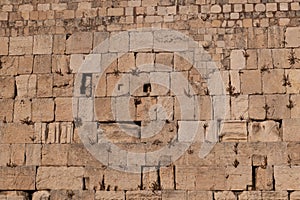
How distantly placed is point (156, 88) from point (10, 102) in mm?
2127

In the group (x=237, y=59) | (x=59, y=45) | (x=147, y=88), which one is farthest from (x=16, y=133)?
(x=237, y=59)

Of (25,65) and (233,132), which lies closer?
(233,132)

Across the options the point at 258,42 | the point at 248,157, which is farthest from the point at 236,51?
the point at 248,157

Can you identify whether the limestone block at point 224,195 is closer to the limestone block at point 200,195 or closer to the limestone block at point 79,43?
the limestone block at point 200,195

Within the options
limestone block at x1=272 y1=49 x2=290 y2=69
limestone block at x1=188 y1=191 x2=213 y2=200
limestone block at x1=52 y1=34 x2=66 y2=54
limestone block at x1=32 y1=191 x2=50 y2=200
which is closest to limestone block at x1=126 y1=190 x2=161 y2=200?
limestone block at x1=188 y1=191 x2=213 y2=200

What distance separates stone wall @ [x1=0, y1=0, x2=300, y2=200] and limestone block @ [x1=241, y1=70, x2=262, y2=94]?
0.05 ft

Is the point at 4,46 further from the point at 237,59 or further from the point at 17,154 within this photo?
the point at 237,59

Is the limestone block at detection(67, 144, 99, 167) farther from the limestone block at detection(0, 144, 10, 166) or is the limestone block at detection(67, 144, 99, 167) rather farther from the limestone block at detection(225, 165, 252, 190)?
the limestone block at detection(225, 165, 252, 190)

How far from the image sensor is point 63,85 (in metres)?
8.00

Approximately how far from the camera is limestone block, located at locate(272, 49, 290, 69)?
776cm

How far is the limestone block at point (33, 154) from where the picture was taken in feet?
25.6

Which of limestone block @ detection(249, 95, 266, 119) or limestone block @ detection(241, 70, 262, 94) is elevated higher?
limestone block @ detection(241, 70, 262, 94)

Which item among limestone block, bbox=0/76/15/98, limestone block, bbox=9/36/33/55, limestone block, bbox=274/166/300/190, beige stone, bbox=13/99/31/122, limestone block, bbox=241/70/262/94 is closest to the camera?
limestone block, bbox=274/166/300/190

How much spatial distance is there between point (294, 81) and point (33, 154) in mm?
3795
